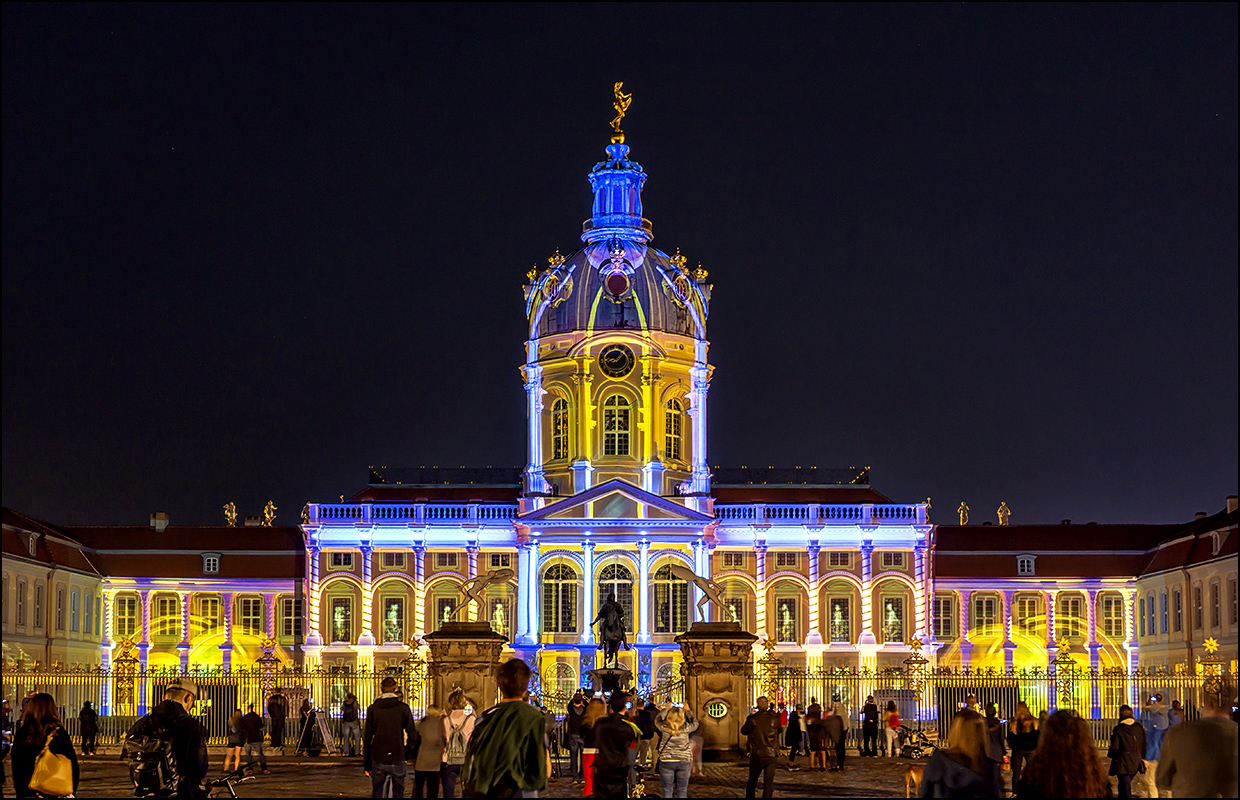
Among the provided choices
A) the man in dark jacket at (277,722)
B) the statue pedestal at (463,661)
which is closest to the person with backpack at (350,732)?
the man in dark jacket at (277,722)

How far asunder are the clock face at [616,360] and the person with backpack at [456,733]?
55.7 meters

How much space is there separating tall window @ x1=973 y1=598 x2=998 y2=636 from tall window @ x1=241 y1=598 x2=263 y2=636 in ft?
98.5

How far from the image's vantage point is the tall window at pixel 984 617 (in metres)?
79.2

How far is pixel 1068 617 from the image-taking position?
79.4 metres

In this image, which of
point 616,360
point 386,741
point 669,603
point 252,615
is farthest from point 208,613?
point 386,741

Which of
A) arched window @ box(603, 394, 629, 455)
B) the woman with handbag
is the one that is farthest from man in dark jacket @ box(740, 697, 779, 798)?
arched window @ box(603, 394, 629, 455)

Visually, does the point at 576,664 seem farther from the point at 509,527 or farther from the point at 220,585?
the point at 220,585

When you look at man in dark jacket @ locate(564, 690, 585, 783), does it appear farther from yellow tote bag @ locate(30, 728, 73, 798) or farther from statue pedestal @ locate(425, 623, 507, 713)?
yellow tote bag @ locate(30, 728, 73, 798)

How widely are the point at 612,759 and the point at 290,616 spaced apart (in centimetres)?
6366

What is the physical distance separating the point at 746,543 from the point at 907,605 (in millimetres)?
7069

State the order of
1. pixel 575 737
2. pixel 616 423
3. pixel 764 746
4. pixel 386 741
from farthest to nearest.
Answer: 1. pixel 616 423
2. pixel 575 737
3. pixel 764 746
4. pixel 386 741

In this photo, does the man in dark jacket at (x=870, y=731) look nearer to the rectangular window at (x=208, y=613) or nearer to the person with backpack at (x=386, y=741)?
the person with backpack at (x=386, y=741)

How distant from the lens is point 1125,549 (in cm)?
8038

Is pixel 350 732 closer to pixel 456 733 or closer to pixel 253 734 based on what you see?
pixel 253 734
